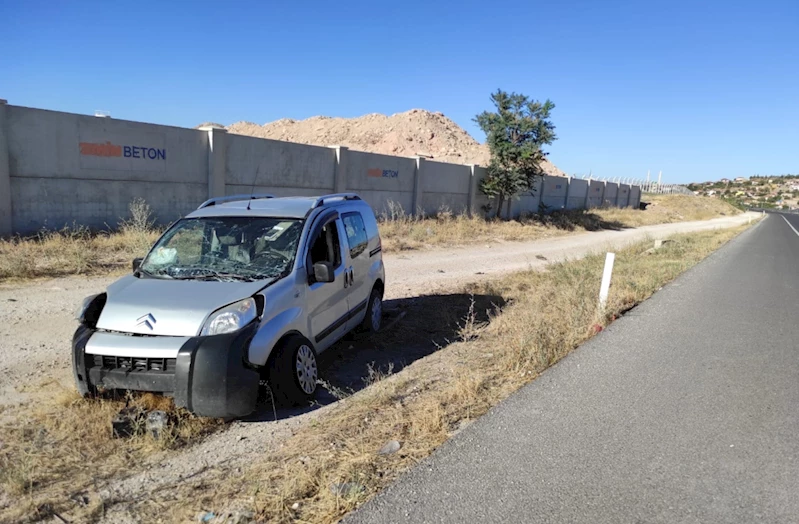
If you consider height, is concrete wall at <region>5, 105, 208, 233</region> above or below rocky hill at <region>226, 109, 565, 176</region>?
below

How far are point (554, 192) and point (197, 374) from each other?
36.6 m

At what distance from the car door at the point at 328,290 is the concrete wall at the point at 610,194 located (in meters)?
47.9

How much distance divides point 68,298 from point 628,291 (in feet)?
30.3

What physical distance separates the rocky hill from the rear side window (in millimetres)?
48511

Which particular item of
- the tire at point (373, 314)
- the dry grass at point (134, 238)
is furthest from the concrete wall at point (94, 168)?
the tire at point (373, 314)

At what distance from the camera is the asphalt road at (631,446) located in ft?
9.59

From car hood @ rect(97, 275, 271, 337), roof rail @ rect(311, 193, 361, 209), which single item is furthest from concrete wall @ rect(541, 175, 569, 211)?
car hood @ rect(97, 275, 271, 337)

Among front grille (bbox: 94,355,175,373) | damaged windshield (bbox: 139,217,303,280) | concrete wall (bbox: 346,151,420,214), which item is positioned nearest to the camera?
front grille (bbox: 94,355,175,373)

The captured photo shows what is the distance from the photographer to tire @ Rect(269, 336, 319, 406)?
4.46 meters

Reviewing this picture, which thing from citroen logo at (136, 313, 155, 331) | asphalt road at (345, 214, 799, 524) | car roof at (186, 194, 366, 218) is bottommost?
asphalt road at (345, 214, 799, 524)

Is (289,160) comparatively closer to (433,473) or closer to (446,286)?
(446,286)

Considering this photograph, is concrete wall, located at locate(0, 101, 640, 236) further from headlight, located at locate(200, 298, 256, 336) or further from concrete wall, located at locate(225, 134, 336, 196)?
headlight, located at locate(200, 298, 256, 336)

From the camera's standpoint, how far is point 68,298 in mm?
8297

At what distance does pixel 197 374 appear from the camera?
13.0 ft
